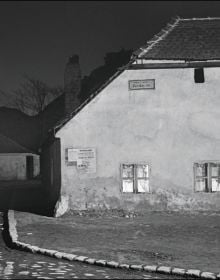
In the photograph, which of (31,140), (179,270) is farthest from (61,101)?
(179,270)

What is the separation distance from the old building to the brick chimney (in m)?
6.20

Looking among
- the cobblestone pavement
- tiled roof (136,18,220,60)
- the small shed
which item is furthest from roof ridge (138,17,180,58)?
the small shed

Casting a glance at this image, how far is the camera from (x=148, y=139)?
1720cm

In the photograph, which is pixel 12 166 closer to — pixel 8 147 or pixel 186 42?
pixel 8 147

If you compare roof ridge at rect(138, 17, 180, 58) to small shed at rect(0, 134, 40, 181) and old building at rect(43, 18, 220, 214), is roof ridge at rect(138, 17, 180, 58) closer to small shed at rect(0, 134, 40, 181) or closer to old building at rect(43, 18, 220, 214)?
old building at rect(43, 18, 220, 214)

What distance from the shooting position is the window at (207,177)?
55.8ft

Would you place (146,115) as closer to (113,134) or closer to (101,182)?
(113,134)


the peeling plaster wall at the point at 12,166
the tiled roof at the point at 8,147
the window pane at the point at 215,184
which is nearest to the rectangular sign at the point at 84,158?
the window pane at the point at 215,184

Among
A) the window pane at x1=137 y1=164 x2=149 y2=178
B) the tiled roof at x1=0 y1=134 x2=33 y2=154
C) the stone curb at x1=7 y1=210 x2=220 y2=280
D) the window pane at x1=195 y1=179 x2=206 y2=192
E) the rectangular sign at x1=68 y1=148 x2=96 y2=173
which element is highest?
the tiled roof at x1=0 y1=134 x2=33 y2=154

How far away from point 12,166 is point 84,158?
31426 millimetres

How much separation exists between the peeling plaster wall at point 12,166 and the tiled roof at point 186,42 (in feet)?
99.2

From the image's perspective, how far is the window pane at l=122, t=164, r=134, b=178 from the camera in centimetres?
1712

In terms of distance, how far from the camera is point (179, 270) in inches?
326

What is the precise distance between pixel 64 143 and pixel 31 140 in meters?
42.6
